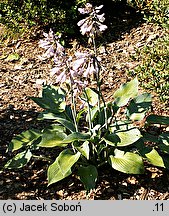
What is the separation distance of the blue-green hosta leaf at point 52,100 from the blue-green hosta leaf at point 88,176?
24.7 inches

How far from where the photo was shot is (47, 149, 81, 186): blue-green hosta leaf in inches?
155

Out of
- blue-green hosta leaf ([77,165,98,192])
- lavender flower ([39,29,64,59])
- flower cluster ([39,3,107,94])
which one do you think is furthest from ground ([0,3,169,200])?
lavender flower ([39,29,64,59])

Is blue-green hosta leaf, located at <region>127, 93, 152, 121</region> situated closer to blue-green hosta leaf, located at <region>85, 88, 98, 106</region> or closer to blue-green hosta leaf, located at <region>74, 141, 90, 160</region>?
blue-green hosta leaf, located at <region>85, 88, 98, 106</region>

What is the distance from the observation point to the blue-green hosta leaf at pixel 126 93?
4380mm

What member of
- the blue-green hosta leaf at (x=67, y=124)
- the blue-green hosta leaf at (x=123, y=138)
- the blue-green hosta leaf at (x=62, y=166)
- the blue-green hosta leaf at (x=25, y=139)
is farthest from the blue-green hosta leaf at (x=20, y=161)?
the blue-green hosta leaf at (x=123, y=138)

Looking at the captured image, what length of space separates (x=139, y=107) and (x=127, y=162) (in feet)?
1.95

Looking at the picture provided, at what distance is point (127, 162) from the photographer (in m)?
4.06

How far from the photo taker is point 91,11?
3.70m

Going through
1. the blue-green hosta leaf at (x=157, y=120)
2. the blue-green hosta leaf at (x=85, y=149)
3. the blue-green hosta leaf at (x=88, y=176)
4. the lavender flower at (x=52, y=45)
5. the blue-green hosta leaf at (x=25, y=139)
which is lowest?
the blue-green hosta leaf at (x=88, y=176)

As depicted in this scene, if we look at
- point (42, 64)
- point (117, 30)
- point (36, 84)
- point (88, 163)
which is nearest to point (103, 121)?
point (88, 163)

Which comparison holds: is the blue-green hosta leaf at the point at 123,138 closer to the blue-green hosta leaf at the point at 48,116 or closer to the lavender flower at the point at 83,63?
the blue-green hosta leaf at the point at 48,116

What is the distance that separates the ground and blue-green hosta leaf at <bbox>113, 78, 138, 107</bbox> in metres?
0.67

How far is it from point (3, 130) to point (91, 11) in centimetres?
209
